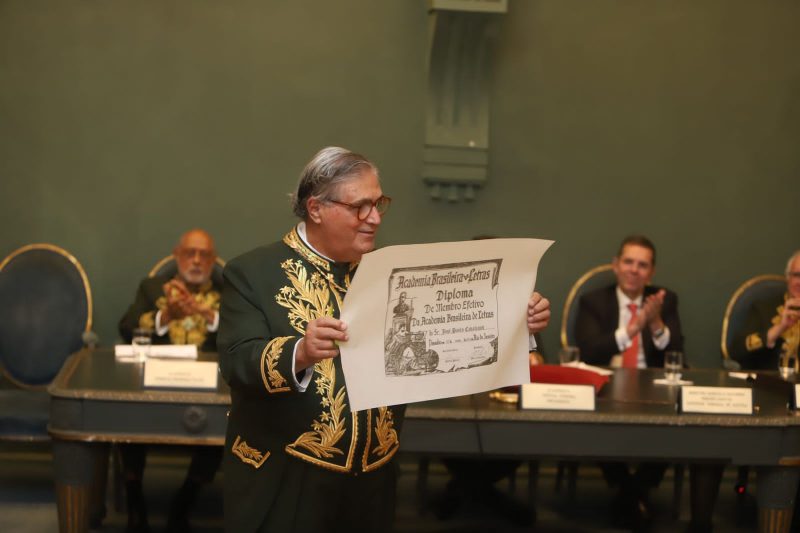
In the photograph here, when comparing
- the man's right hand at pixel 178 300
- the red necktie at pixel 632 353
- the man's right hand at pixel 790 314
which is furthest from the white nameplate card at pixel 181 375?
the man's right hand at pixel 790 314

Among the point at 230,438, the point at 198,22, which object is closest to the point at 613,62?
the point at 198,22

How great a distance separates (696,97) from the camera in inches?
239

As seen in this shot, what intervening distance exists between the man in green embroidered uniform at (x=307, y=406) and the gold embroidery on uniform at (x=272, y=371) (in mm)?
69

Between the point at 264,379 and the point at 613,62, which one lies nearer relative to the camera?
the point at 264,379

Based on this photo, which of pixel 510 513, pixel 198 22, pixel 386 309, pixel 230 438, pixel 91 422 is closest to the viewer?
pixel 386 309

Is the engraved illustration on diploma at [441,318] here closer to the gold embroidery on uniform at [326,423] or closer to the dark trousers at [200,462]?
the gold embroidery on uniform at [326,423]

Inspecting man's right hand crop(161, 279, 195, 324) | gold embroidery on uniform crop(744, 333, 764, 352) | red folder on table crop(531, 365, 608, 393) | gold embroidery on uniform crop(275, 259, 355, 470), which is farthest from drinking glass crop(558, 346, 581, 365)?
gold embroidery on uniform crop(275, 259, 355, 470)

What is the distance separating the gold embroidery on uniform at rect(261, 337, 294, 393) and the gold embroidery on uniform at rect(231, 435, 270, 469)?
0.70ft

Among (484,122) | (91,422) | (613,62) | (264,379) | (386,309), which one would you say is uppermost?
(613,62)

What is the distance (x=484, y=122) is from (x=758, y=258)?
6.06 feet

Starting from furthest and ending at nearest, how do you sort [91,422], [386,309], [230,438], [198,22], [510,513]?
[198,22]
[510,513]
[91,422]
[230,438]
[386,309]

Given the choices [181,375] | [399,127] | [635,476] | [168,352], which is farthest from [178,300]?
[635,476]

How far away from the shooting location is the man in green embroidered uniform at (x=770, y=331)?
16.4 ft

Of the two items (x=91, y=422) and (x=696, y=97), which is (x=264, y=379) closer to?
(x=91, y=422)
